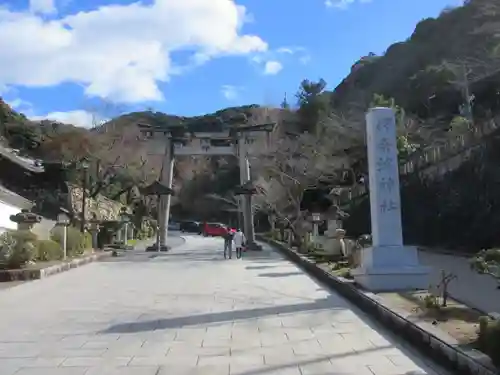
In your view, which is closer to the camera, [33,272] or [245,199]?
[33,272]

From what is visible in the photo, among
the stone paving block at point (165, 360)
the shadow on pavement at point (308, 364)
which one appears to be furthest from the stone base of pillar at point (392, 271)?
the stone paving block at point (165, 360)

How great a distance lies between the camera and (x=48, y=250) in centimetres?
2003

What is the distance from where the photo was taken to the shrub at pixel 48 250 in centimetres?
1952

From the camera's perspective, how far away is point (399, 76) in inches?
2080

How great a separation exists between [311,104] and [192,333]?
50.8 m

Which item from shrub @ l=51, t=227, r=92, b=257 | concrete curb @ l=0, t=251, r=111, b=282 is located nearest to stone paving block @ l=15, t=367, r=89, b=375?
concrete curb @ l=0, t=251, r=111, b=282

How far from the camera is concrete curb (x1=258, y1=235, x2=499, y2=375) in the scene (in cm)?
516

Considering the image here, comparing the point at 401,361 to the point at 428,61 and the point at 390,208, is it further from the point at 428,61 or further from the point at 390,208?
the point at 428,61

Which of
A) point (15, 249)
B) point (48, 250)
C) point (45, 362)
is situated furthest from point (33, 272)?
point (45, 362)

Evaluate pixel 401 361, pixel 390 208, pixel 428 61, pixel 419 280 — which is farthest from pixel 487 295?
pixel 428 61

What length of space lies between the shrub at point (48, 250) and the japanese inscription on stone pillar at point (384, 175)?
12.0 m

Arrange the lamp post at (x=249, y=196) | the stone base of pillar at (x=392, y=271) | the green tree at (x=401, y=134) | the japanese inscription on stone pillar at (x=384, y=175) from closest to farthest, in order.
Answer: the stone base of pillar at (x=392, y=271), the japanese inscription on stone pillar at (x=384, y=175), the lamp post at (x=249, y=196), the green tree at (x=401, y=134)

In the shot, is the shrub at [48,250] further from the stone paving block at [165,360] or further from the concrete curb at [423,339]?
the stone paving block at [165,360]

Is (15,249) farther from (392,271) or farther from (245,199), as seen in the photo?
(245,199)
